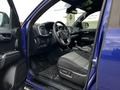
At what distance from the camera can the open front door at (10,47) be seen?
9.31 ft

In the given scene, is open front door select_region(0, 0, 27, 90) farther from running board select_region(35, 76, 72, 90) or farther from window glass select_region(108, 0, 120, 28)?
window glass select_region(108, 0, 120, 28)

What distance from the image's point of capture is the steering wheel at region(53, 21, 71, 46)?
3.42 m

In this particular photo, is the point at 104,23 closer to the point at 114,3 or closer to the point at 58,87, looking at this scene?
the point at 114,3

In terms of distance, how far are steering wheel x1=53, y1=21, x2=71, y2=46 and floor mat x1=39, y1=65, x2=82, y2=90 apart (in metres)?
0.40

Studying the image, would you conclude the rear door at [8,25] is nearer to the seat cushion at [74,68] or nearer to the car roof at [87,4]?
the seat cushion at [74,68]

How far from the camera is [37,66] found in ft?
11.3

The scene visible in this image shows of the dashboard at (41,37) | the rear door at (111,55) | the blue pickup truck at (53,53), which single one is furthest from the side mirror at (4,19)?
the rear door at (111,55)

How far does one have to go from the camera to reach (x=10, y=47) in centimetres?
293

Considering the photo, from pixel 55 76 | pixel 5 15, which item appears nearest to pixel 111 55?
pixel 55 76

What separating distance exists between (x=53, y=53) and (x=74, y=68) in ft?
3.20

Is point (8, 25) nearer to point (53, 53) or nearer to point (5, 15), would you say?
point (5, 15)

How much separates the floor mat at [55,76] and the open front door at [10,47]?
1.39 feet

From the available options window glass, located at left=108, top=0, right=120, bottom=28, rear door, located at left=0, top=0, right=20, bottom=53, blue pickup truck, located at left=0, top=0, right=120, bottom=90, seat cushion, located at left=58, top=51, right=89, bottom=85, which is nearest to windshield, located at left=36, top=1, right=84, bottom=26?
blue pickup truck, located at left=0, top=0, right=120, bottom=90

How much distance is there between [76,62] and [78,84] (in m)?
0.27
